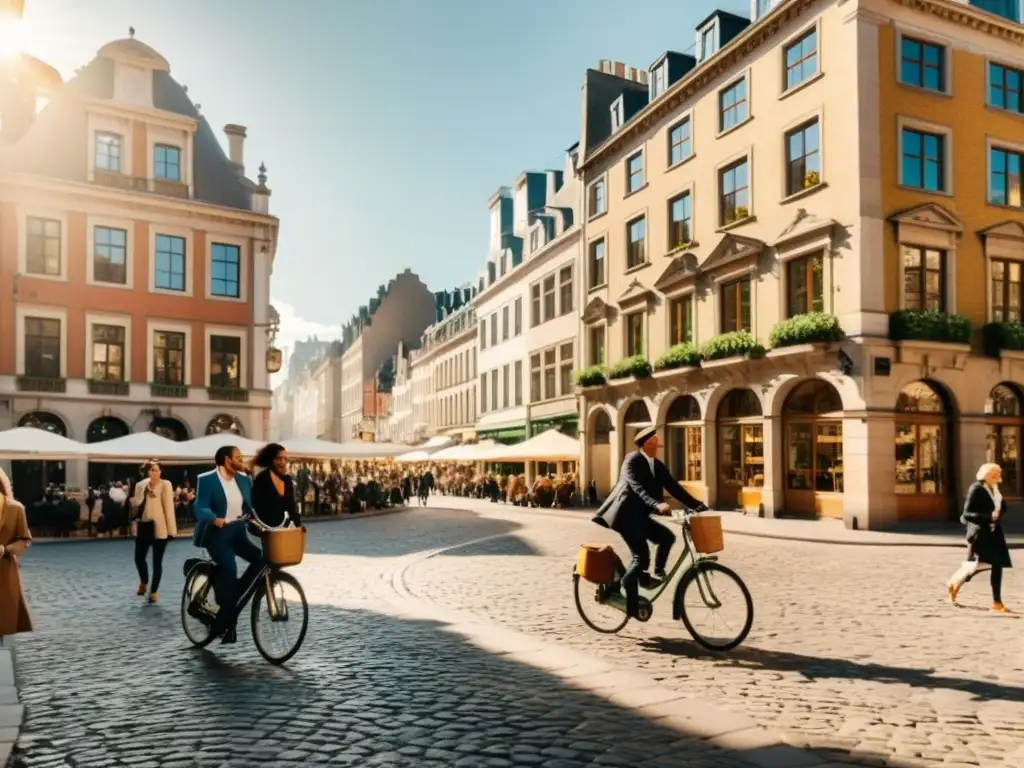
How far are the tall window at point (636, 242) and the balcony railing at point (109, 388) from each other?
19.0 m

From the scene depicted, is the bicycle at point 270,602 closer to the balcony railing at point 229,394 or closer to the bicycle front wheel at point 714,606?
the bicycle front wheel at point 714,606

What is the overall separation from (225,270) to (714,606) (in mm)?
31226

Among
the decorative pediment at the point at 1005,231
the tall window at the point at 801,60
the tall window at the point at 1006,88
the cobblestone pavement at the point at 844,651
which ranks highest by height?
the tall window at the point at 801,60

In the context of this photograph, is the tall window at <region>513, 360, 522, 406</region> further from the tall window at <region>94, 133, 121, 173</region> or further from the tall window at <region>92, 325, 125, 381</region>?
the tall window at <region>94, 133, 121, 173</region>

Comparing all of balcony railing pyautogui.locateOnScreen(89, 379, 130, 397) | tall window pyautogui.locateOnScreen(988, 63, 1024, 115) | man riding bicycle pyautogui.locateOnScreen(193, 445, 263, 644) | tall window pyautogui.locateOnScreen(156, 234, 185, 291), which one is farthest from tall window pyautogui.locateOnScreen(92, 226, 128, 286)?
tall window pyautogui.locateOnScreen(988, 63, 1024, 115)

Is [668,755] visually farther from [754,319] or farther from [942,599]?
[754,319]

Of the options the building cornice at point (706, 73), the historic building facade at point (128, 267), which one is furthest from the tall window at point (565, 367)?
the historic building facade at point (128, 267)

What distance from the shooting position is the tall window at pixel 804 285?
2506cm

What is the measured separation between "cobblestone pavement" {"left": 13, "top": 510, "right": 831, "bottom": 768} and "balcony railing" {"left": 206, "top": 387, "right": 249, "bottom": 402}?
24.0 meters

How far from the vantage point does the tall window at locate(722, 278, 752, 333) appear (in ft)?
92.2

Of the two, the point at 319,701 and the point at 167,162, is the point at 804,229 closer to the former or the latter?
the point at 319,701

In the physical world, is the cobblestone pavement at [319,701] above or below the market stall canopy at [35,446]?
below

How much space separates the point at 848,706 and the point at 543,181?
46.3m

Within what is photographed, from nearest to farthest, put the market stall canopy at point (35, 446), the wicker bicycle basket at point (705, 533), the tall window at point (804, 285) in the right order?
the wicker bicycle basket at point (705, 533)
the market stall canopy at point (35, 446)
the tall window at point (804, 285)
